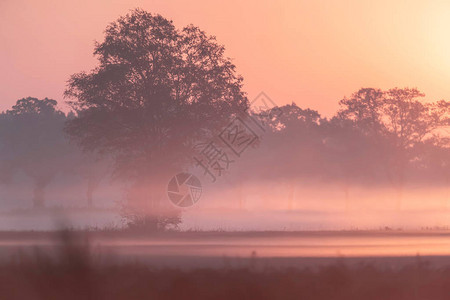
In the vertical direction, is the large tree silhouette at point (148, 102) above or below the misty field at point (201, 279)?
above

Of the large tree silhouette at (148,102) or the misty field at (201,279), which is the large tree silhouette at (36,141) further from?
the misty field at (201,279)

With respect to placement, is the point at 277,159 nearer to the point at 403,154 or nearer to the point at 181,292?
the point at 403,154

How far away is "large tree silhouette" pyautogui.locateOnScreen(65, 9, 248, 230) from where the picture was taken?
45.0 meters

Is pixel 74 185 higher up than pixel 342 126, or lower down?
lower down

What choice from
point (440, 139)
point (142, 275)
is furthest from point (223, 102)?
point (440, 139)

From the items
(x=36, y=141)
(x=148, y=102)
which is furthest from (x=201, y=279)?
(x=36, y=141)

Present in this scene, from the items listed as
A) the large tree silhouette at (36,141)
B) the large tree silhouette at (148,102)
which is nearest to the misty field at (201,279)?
the large tree silhouette at (148,102)

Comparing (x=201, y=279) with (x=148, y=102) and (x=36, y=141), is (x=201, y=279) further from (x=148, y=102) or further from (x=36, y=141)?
(x=36, y=141)

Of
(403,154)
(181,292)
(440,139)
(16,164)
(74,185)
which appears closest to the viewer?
(181,292)

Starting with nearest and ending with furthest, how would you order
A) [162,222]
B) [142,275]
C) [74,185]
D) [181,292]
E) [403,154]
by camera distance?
[181,292]
[142,275]
[162,222]
[403,154]
[74,185]

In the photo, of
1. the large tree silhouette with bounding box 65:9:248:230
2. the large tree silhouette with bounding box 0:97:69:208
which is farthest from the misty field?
the large tree silhouette with bounding box 0:97:69:208

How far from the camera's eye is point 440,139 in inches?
3738

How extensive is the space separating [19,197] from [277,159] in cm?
5885

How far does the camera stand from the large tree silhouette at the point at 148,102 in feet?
148
